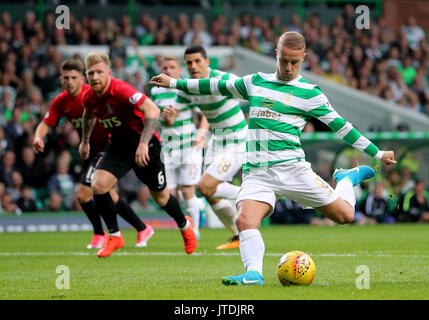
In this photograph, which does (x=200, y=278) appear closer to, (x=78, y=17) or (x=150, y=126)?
(x=150, y=126)

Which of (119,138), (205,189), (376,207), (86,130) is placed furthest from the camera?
(376,207)

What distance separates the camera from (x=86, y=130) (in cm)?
1016

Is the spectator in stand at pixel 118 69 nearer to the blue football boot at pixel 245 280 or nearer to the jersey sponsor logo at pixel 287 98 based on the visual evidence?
the jersey sponsor logo at pixel 287 98

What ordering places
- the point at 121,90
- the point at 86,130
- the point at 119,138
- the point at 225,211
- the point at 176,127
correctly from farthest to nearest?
1. the point at 176,127
2. the point at 225,211
3. the point at 86,130
4. the point at 119,138
5. the point at 121,90

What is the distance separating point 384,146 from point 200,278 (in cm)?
1155

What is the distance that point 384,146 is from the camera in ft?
60.0

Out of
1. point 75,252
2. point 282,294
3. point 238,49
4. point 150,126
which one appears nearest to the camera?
point 282,294

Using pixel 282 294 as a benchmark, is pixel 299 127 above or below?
above

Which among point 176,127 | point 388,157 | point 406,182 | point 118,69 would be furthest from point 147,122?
point 118,69

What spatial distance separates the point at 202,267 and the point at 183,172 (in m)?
4.53

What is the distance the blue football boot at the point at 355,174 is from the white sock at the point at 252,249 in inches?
56.0

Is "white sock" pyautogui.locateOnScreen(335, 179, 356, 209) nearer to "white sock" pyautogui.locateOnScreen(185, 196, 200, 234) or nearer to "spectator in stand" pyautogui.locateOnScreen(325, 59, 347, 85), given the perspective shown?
"white sock" pyautogui.locateOnScreen(185, 196, 200, 234)

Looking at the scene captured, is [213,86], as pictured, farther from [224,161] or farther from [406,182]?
[406,182]

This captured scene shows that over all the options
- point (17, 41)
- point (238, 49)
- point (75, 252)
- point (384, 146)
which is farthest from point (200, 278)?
point (238, 49)
